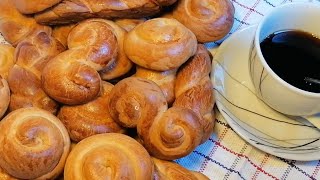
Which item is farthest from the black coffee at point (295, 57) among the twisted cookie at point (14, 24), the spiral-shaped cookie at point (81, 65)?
the twisted cookie at point (14, 24)

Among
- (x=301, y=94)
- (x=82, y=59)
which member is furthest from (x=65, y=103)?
(x=301, y=94)

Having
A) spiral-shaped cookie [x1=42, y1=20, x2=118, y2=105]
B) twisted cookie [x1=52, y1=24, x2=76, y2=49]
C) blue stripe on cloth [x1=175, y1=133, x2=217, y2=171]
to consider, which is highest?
spiral-shaped cookie [x1=42, y1=20, x2=118, y2=105]

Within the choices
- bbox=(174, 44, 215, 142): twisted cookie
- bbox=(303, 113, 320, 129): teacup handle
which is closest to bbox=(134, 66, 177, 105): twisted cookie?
bbox=(174, 44, 215, 142): twisted cookie

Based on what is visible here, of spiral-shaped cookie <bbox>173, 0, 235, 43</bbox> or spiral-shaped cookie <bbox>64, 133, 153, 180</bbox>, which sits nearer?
spiral-shaped cookie <bbox>64, 133, 153, 180</bbox>

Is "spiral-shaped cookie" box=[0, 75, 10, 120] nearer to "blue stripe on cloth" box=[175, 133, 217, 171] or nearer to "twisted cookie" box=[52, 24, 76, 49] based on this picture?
"twisted cookie" box=[52, 24, 76, 49]

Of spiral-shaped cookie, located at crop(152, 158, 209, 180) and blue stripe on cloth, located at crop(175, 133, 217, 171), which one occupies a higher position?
spiral-shaped cookie, located at crop(152, 158, 209, 180)

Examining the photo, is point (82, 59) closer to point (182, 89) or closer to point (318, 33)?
point (182, 89)
